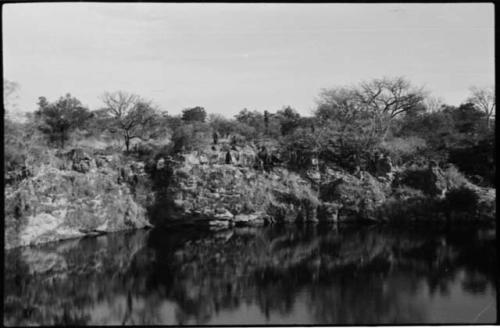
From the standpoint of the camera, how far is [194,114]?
21.4 meters

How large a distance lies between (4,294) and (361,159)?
14.6m

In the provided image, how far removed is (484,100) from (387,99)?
4.57m

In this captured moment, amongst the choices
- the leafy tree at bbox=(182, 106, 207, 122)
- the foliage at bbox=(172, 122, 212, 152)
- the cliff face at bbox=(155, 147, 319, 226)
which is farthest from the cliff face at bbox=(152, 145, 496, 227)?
the leafy tree at bbox=(182, 106, 207, 122)

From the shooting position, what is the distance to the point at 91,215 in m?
18.5

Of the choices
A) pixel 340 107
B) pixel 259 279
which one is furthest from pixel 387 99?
pixel 259 279

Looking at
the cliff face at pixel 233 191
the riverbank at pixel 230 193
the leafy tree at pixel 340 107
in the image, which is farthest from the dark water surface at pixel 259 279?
the leafy tree at pixel 340 107

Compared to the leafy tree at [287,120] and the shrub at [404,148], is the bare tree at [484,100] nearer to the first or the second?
the shrub at [404,148]

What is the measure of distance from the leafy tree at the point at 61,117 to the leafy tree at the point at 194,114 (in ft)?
12.5

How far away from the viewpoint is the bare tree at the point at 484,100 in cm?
1735

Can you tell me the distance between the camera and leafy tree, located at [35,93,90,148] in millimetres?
19203

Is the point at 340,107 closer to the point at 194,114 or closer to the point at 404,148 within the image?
the point at 404,148

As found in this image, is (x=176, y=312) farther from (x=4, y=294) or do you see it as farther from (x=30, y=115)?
(x=30, y=115)

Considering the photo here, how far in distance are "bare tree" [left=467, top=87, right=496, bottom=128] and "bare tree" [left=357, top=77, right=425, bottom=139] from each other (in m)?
2.21

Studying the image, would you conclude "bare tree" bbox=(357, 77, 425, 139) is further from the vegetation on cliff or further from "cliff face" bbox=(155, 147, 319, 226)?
"cliff face" bbox=(155, 147, 319, 226)
